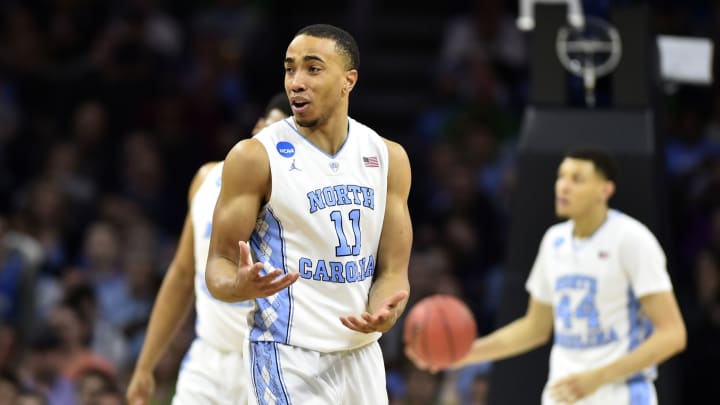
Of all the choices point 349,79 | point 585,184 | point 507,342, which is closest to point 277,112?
point 349,79

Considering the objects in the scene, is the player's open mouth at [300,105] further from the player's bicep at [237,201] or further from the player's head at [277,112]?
the player's head at [277,112]

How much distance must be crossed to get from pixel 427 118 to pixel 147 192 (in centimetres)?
280

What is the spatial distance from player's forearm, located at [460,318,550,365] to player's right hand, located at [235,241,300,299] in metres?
2.75

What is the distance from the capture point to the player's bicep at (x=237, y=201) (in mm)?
4395

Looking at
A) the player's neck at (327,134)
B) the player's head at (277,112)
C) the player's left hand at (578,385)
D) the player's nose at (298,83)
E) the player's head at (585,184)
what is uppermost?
the player's nose at (298,83)

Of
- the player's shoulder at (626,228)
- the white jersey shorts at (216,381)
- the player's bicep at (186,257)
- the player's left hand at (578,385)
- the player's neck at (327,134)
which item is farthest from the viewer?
the player's shoulder at (626,228)

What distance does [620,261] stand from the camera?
6.38 metres

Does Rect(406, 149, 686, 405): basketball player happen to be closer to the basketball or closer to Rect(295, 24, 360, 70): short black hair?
the basketball

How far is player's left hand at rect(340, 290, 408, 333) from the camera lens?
4.26 m

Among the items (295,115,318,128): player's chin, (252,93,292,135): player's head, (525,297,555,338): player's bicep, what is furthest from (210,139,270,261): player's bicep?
(525,297,555,338): player's bicep

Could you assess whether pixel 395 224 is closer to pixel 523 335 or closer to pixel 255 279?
pixel 255 279

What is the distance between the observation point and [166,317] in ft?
19.5

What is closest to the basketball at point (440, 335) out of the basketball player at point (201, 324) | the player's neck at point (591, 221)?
the player's neck at point (591, 221)

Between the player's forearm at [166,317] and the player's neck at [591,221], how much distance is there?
6.78ft
